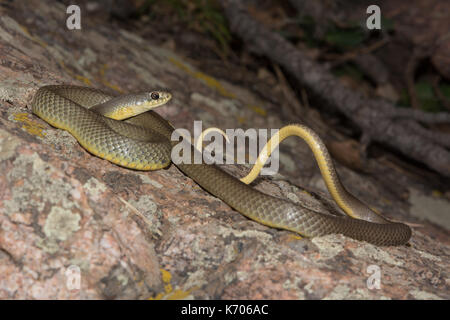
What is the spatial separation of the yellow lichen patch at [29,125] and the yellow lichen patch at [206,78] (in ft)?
13.2

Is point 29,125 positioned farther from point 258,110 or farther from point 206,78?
point 258,110

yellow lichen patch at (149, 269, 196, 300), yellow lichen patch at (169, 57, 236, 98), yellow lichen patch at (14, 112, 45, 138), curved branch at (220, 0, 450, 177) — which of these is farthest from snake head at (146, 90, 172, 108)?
curved branch at (220, 0, 450, 177)

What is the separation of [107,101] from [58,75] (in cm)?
94

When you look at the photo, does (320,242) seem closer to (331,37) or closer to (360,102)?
(360,102)

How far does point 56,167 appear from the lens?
3250 mm

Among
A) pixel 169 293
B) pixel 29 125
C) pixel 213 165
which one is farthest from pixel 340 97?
pixel 169 293

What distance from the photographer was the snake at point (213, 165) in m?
3.59

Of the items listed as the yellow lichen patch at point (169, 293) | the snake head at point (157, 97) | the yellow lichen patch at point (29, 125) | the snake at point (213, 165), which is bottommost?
the yellow lichen patch at point (169, 293)

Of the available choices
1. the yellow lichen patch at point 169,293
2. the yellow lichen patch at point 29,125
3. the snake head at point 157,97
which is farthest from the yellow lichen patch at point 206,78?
the yellow lichen patch at point 169,293

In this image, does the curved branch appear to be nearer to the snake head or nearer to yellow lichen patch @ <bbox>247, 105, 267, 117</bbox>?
yellow lichen patch @ <bbox>247, 105, 267, 117</bbox>

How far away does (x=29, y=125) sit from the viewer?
379 centimetres

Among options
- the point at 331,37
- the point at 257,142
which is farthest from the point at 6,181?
the point at 331,37

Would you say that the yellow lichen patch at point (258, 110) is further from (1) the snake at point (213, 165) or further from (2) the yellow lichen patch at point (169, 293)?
(2) the yellow lichen patch at point (169, 293)

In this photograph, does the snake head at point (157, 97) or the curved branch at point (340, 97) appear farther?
the curved branch at point (340, 97)
